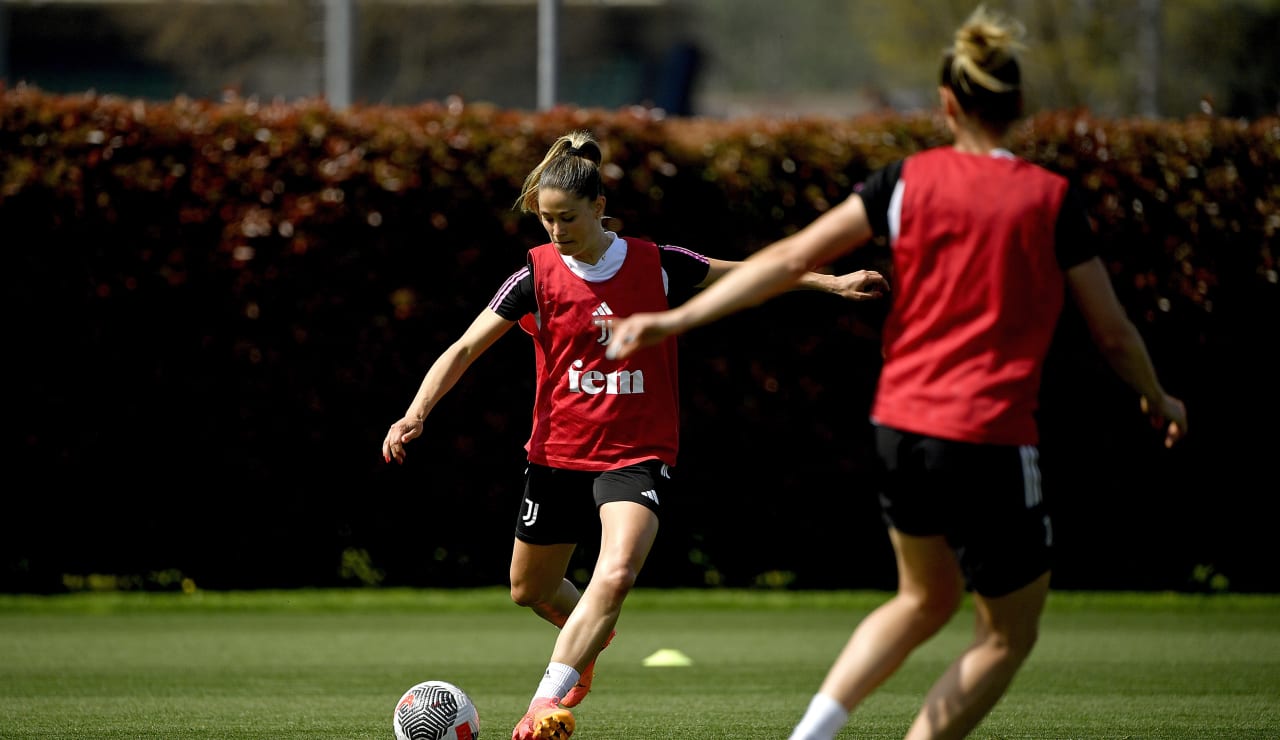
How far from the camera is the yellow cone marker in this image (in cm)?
902

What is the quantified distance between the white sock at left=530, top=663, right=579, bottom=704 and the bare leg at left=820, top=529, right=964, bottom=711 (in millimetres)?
1418

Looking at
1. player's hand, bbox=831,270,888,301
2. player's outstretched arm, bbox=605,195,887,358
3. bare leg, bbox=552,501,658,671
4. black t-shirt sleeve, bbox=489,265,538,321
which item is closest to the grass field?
bare leg, bbox=552,501,658,671

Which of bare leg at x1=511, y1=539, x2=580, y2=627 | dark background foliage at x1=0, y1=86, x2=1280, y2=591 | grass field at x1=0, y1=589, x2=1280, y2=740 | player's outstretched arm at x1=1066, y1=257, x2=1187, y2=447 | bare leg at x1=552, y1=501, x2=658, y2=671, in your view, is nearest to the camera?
player's outstretched arm at x1=1066, y1=257, x2=1187, y2=447

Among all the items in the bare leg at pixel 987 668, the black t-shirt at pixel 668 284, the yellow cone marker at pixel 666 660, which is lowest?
the yellow cone marker at pixel 666 660

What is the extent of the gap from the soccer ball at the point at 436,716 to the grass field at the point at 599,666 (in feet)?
1.39

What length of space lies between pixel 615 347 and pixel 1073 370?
877cm

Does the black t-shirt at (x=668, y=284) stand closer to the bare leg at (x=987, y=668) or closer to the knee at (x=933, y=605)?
the knee at (x=933, y=605)

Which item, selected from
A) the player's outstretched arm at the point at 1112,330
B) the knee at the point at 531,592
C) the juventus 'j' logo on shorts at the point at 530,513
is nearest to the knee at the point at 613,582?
the juventus 'j' logo on shorts at the point at 530,513

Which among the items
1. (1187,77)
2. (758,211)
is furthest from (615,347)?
(1187,77)

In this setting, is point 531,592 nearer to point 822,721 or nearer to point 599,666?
point 822,721

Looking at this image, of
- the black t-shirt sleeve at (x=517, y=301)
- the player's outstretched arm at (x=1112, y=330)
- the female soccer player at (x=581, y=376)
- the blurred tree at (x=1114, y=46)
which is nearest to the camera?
the player's outstretched arm at (x=1112, y=330)

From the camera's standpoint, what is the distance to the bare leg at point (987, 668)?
436 centimetres

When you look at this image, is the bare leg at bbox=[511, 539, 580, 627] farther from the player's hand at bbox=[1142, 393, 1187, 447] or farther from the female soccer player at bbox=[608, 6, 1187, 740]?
the player's hand at bbox=[1142, 393, 1187, 447]

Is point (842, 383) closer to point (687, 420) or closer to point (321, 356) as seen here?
point (687, 420)
